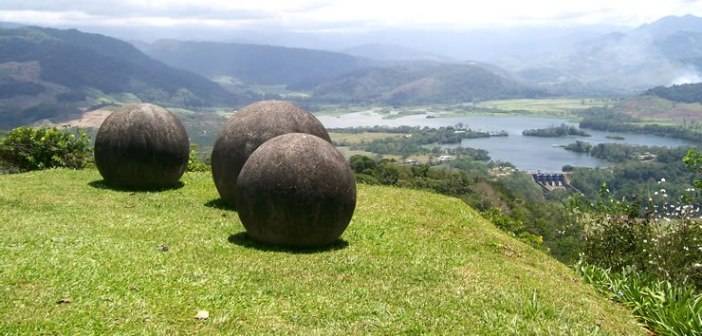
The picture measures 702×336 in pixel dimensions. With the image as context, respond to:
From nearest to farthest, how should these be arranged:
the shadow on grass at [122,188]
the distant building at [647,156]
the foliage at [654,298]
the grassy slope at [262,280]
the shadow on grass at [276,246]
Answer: the grassy slope at [262,280] < the foliage at [654,298] < the shadow on grass at [276,246] < the shadow on grass at [122,188] < the distant building at [647,156]

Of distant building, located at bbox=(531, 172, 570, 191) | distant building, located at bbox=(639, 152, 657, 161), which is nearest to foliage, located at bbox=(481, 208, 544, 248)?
distant building, located at bbox=(531, 172, 570, 191)

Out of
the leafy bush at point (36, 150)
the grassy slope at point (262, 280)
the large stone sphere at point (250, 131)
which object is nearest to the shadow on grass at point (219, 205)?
the large stone sphere at point (250, 131)

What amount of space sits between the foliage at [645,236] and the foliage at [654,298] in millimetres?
500

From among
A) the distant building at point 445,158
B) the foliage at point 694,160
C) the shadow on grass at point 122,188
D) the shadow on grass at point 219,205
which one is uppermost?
the foliage at point 694,160

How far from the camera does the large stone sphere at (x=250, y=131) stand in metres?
18.7

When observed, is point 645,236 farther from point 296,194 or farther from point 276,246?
point 276,246

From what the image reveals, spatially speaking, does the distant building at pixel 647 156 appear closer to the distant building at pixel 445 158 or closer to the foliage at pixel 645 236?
the distant building at pixel 445 158

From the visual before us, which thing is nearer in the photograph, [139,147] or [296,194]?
[296,194]

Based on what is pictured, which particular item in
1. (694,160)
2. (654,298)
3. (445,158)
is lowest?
(445,158)

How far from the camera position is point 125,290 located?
35.8 ft

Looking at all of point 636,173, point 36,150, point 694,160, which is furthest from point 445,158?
point 694,160

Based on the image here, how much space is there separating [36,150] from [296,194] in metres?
19.9

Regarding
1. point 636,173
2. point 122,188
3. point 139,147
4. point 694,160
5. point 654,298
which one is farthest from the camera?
point 636,173

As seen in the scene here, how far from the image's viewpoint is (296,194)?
1449 centimetres
